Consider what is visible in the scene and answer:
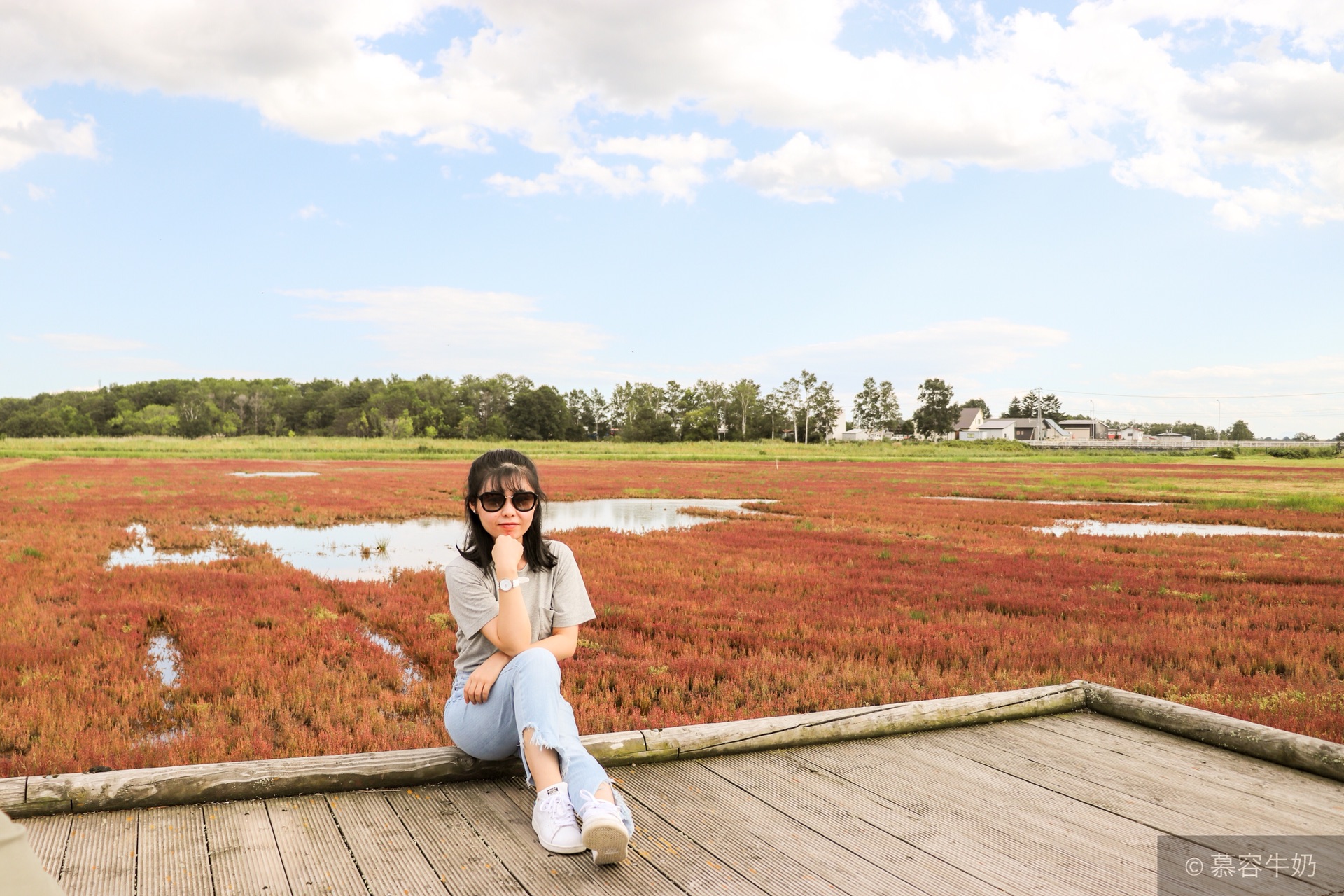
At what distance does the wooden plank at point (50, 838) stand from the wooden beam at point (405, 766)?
0.17 feet

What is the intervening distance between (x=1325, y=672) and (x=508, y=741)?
25.0ft

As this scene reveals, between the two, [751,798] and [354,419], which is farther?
[354,419]

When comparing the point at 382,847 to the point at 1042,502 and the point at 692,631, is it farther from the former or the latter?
the point at 1042,502

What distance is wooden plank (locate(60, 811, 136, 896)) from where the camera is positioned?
283cm

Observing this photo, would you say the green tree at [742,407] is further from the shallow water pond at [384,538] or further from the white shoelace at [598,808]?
the white shoelace at [598,808]

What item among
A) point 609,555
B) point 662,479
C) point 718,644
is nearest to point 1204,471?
point 662,479

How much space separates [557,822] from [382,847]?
2.25ft

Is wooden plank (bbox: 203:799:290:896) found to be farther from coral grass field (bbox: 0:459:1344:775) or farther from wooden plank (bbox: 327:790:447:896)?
coral grass field (bbox: 0:459:1344:775)

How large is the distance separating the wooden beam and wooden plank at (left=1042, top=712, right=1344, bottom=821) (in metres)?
0.58

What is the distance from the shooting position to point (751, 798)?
3.73m

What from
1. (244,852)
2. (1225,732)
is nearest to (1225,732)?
(1225,732)

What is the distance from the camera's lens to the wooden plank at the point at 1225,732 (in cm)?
414

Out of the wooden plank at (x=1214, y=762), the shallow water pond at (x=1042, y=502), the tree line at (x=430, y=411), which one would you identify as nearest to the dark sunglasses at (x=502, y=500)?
the wooden plank at (x=1214, y=762)

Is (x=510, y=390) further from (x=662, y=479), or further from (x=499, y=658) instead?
(x=499, y=658)
